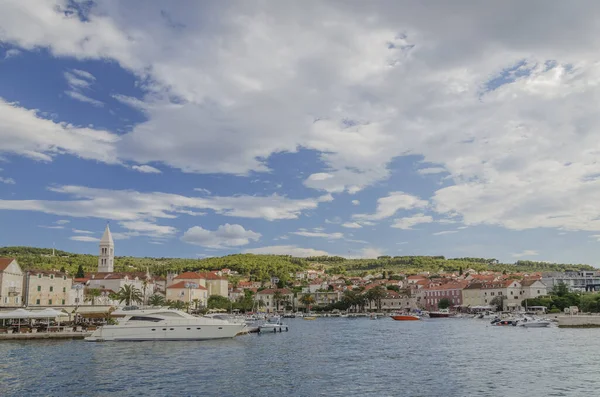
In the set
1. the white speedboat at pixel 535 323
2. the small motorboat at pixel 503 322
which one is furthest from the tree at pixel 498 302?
the white speedboat at pixel 535 323

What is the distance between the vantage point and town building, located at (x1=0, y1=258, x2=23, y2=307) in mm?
73062

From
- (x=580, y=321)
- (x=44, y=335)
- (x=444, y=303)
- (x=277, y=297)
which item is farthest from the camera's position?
(x=277, y=297)

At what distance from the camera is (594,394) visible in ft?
81.9

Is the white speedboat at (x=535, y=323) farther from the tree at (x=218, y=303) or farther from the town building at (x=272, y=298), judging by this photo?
the town building at (x=272, y=298)

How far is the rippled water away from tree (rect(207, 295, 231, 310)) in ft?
289

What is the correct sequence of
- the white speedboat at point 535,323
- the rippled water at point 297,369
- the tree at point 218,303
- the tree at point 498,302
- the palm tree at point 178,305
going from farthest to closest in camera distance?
the tree at point 218,303, the tree at point 498,302, the palm tree at point 178,305, the white speedboat at point 535,323, the rippled water at point 297,369

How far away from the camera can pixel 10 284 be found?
7456cm

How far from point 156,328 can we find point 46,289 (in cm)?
3790

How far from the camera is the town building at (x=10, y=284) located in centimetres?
7306

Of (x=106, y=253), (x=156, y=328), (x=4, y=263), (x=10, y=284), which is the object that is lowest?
(x=156, y=328)

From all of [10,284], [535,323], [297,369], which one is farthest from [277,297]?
[297,369]

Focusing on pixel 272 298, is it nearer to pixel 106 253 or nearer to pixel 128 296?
pixel 106 253

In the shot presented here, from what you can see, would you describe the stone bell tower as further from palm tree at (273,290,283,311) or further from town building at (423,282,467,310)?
town building at (423,282,467,310)

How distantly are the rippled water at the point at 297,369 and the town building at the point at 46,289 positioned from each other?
98.4 ft
